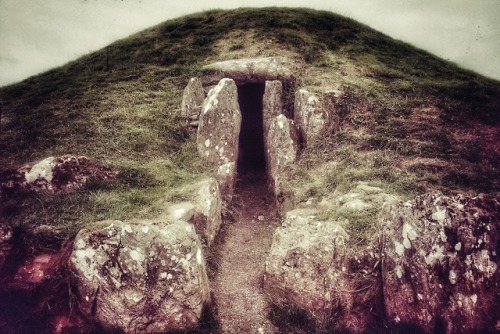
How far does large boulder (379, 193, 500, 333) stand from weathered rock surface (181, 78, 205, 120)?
850cm

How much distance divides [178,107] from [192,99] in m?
0.64

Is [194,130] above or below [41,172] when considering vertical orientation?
below

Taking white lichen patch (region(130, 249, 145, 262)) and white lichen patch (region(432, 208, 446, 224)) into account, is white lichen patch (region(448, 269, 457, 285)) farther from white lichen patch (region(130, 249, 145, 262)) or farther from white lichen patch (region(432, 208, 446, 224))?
white lichen patch (region(130, 249, 145, 262))

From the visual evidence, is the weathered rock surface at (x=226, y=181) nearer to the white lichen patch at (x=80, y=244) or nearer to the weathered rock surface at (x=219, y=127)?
the weathered rock surface at (x=219, y=127)

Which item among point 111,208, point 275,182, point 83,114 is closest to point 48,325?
point 111,208

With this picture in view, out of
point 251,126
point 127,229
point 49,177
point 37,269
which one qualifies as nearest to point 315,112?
point 251,126

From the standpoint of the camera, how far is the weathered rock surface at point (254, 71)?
1312cm

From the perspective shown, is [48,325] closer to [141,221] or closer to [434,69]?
[141,221]

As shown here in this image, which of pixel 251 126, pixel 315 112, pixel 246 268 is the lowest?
pixel 246 268

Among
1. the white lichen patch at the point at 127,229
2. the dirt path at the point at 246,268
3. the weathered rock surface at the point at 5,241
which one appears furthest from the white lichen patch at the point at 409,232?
the weathered rock surface at the point at 5,241

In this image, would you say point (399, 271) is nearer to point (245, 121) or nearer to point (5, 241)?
point (5, 241)

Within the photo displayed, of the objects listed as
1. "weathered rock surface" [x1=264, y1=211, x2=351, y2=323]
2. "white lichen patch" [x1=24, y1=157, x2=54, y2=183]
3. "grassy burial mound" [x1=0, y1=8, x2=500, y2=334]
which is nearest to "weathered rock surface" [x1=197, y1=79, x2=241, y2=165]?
"grassy burial mound" [x1=0, y1=8, x2=500, y2=334]

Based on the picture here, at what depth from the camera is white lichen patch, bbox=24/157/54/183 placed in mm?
7934

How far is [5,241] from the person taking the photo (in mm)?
6191
